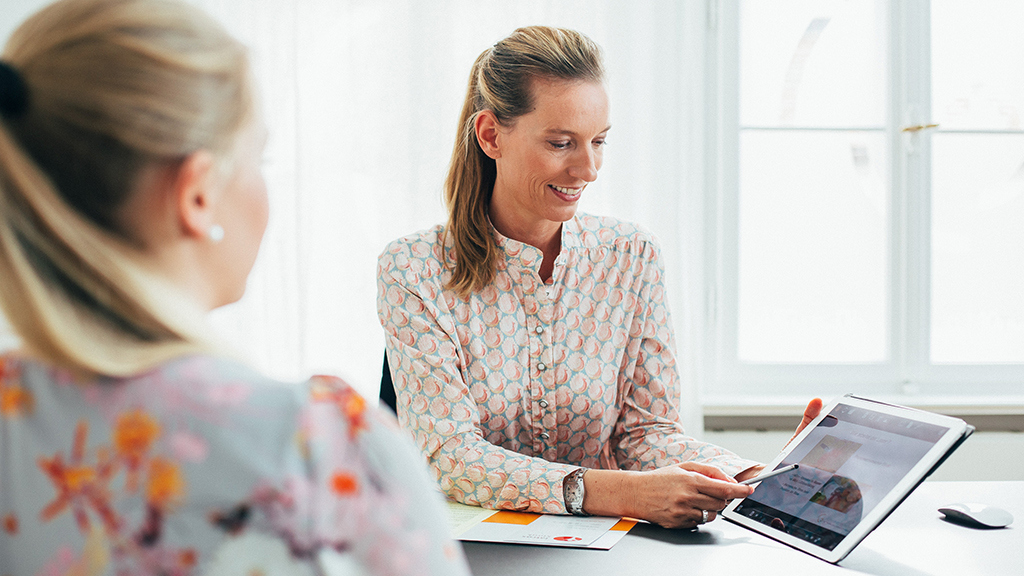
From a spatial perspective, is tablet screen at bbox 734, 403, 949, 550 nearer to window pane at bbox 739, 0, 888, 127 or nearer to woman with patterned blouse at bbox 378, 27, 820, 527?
woman with patterned blouse at bbox 378, 27, 820, 527

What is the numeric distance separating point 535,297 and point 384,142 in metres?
1.06

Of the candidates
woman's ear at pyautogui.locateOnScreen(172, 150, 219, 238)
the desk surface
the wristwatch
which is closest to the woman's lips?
the wristwatch

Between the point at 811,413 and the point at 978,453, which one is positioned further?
Answer: the point at 978,453

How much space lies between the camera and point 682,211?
2221 mm

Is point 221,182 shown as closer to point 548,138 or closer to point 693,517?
point 693,517

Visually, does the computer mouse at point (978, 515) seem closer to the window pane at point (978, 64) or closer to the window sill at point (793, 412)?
the window sill at point (793, 412)

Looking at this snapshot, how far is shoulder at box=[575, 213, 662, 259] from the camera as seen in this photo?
1.52 m

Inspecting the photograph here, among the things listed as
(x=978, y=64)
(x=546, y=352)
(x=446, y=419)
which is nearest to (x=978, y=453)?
(x=978, y=64)

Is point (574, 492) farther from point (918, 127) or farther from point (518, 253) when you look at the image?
point (918, 127)

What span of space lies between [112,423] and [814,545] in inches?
30.9

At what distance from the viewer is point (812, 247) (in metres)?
2.42

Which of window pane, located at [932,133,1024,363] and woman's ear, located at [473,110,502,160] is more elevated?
woman's ear, located at [473,110,502,160]

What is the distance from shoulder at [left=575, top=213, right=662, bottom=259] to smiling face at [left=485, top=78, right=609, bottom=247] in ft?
0.26

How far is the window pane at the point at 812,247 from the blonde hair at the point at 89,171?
2.11 m
